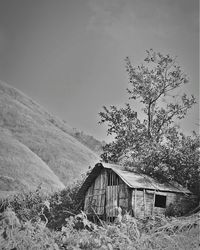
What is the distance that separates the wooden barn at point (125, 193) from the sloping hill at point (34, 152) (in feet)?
80.1

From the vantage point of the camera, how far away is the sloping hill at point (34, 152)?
5191 centimetres

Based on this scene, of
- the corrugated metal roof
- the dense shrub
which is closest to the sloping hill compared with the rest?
the dense shrub

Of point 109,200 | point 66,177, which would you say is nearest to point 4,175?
point 66,177

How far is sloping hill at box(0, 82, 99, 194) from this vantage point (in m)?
51.9

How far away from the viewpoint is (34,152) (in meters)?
67.1

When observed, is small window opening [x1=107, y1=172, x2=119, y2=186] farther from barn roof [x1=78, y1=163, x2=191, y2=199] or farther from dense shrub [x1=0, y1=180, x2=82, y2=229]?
dense shrub [x1=0, y1=180, x2=82, y2=229]

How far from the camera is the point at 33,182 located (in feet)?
164

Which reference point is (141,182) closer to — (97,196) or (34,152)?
(97,196)

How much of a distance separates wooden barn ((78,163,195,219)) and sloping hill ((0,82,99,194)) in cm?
2442

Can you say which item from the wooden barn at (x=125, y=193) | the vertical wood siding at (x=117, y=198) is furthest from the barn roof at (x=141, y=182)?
the vertical wood siding at (x=117, y=198)

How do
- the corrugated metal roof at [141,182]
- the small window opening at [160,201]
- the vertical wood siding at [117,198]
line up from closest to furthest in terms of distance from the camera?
the vertical wood siding at [117,198] < the corrugated metal roof at [141,182] < the small window opening at [160,201]

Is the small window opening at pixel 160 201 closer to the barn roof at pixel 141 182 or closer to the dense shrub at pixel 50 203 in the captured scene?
the barn roof at pixel 141 182

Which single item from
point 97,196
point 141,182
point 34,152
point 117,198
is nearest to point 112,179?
point 117,198

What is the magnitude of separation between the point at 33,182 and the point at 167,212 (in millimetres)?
32392
